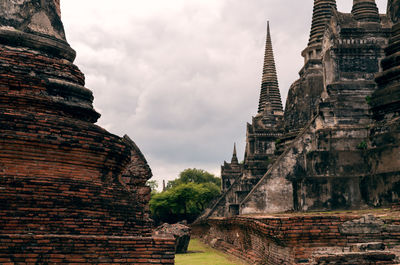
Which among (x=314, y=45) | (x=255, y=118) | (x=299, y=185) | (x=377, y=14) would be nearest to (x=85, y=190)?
(x=299, y=185)

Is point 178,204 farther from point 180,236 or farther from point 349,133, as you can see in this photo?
point 349,133

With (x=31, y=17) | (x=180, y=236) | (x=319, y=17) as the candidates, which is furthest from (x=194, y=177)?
(x=31, y=17)

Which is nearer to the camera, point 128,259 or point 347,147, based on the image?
point 128,259

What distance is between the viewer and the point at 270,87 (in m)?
35.2

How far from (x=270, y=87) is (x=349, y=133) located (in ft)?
71.2

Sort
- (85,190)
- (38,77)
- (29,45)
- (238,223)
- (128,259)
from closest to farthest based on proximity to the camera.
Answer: (128,259), (85,190), (38,77), (29,45), (238,223)

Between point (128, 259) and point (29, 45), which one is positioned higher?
point (29, 45)

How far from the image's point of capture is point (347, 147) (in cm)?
1362

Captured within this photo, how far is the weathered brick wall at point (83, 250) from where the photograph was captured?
5.65 metres

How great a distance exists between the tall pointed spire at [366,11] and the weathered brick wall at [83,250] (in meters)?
11.3

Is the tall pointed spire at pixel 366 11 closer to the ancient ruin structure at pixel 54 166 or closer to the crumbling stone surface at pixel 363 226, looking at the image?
the crumbling stone surface at pixel 363 226

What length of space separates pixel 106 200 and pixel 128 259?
1.30 metres

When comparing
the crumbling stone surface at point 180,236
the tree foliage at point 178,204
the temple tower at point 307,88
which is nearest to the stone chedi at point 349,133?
the crumbling stone surface at point 180,236

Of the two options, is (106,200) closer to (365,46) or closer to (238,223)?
(238,223)
